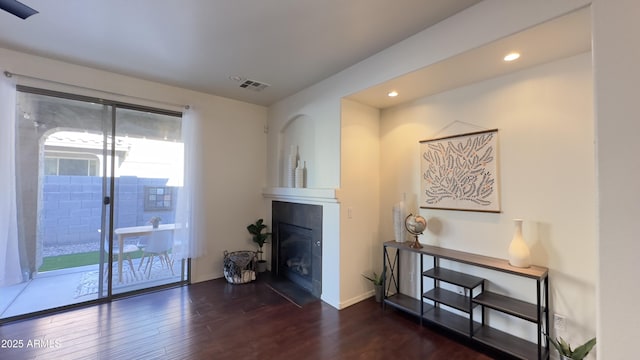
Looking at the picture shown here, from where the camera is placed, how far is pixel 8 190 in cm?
251

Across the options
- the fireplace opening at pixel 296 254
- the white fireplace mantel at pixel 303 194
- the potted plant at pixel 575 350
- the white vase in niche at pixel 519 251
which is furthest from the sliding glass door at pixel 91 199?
the potted plant at pixel 575 350

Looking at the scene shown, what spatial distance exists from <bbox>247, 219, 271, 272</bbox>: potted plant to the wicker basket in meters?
0.28

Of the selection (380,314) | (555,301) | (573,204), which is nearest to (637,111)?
(573,204)

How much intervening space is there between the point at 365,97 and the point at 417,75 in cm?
70

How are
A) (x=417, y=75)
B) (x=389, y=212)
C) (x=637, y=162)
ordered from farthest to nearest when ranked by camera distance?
(x=389, y=212) → (x=417, y=75) → (x=637, y=162)

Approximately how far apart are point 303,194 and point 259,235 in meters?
1.22

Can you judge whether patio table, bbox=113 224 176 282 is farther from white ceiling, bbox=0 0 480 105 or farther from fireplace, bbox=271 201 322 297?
white ceiling, bbox=0 0 480 105

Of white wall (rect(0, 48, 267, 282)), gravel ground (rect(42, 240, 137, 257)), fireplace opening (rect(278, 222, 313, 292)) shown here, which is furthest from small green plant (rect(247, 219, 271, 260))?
gravel ground (rect(42, 240, 137, 257))

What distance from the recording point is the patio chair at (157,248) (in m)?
3.37

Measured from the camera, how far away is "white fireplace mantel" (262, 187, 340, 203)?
2976 millimetres

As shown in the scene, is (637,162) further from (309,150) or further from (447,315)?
(309,150)

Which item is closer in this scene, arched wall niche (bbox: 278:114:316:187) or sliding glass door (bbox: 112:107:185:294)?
sliding glass door (bbox: 112:107:185:294)

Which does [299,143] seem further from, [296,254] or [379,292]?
[379,292]

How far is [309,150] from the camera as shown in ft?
12.1
